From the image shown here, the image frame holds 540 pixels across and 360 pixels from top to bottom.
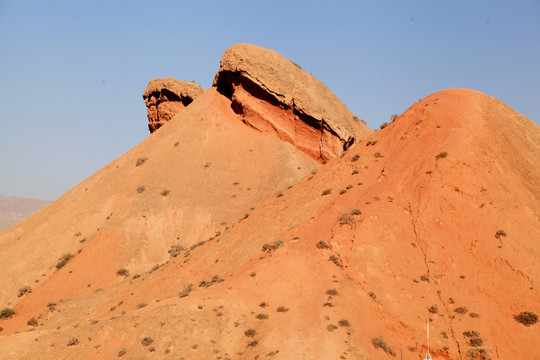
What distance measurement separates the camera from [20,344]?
2186cm

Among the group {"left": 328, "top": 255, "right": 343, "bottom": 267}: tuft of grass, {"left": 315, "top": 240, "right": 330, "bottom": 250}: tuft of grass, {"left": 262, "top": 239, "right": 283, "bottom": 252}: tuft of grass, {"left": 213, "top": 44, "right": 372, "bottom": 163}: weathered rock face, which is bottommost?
{"left": 328, "top": 255, "right": 343, "bottom": 267}: tuft of grass

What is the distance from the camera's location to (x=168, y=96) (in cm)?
5859

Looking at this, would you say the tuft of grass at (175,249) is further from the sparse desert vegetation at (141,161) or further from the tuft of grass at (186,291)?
the tuft of grass at (186,291)

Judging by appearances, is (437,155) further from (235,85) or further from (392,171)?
(235,85)

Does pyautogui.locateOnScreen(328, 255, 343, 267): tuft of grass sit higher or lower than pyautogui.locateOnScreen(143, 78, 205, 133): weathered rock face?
lower

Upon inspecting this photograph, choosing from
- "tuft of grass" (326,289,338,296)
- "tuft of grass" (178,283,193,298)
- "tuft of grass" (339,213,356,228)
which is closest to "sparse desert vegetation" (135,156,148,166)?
"tuft of grass" (178,283,193,298)

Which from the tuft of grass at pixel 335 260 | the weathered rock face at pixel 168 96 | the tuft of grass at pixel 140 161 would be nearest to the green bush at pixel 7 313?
the tuft of grass at pixel 140 161

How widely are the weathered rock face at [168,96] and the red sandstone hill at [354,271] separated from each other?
23.0m

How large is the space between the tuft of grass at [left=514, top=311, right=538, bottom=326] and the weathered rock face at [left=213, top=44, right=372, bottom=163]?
28376mm

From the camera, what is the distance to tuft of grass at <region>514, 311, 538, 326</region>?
20.0 metres

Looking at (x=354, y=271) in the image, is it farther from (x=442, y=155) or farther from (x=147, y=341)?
(x=147, y=341)

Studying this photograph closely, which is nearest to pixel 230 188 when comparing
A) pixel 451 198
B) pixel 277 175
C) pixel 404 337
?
pixel 277 175

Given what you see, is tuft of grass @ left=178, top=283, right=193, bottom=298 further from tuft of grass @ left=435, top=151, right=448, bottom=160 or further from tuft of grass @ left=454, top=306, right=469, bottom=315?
tuft of grass @ left=435, top=151, right=448, bottom=160

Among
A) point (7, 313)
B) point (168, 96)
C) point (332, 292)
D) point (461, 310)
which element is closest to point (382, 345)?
point (332, 292)
